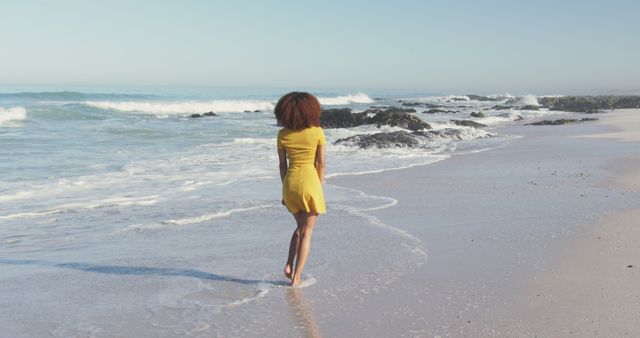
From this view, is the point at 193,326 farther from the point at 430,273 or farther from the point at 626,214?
the point at 626,214

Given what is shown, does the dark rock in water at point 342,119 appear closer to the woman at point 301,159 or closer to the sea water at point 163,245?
the sea water at point 163,245

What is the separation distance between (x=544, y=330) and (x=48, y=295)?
11.6 ft

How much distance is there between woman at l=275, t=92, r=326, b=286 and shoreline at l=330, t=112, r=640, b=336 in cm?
85

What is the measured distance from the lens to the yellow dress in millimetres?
4879

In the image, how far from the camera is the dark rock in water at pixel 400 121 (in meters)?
27.2

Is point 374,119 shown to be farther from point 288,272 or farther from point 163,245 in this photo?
point 288,272

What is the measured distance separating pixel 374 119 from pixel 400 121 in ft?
6.35

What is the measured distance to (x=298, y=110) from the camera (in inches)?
187

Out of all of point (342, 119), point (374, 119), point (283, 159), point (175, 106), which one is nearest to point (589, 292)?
point (283, 159)

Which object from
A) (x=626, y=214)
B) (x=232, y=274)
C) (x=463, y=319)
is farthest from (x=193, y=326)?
(x=626, y=214)

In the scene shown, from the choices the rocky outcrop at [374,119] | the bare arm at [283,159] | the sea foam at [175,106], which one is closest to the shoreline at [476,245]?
the bare arm at [283,159]

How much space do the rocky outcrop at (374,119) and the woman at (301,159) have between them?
73.4ft

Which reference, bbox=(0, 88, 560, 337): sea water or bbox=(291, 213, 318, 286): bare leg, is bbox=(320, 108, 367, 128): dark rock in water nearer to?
bbox=(0, 88, 560, 337): sea water

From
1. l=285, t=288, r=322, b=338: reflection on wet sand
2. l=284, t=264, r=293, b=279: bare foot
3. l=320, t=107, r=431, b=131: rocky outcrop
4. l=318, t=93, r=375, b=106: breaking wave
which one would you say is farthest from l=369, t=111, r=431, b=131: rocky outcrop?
l=318, t=93, r=375, b=106: breaking wave
